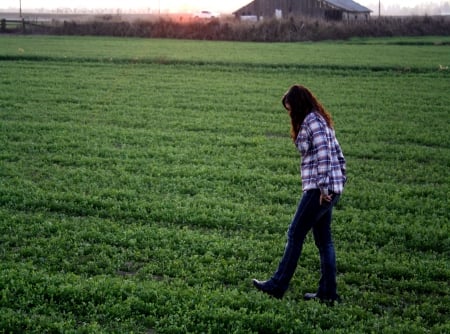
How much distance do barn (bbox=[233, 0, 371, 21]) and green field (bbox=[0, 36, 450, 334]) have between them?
5219 centimetres

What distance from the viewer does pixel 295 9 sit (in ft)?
235

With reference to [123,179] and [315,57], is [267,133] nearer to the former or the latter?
[123,179]

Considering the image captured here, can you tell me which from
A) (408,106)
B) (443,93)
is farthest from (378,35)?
(408,106)

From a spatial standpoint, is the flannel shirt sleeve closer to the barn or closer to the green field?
the green field

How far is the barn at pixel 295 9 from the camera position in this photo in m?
71.4

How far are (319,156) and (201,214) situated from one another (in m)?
3.53

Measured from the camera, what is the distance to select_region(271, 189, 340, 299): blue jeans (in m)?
6.41

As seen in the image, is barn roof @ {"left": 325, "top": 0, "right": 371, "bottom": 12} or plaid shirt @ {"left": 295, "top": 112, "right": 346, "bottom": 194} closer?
plaid shirt @ {"left": 295, "top": 112, "right": 346, "bottom": 194}

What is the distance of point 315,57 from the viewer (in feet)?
120

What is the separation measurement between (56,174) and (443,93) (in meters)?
17.3

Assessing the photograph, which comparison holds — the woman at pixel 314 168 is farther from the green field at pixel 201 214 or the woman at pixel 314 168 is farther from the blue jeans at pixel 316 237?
the green field at pixel 201 214

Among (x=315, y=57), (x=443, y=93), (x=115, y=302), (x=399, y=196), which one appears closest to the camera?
(x=115, y=302)

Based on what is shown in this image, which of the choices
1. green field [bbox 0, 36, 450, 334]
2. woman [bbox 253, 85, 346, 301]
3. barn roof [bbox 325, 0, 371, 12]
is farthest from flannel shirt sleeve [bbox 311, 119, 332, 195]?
barn roof [bbox 325, 0, 371, 12]

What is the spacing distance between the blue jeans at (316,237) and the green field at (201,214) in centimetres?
26
